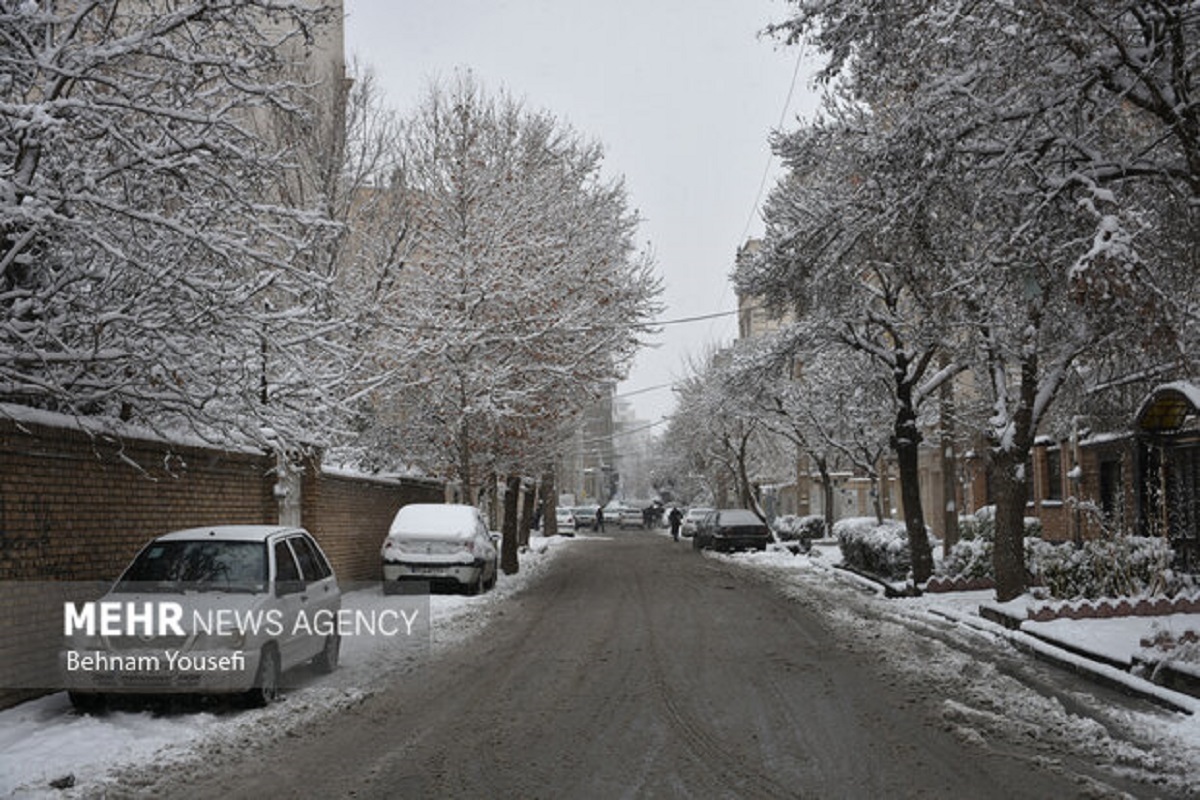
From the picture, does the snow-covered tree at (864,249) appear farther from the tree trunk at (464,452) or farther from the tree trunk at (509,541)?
the tree trunk at (509,541)

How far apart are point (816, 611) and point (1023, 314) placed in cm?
581

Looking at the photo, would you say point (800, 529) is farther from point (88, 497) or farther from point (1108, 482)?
point (88, 497)

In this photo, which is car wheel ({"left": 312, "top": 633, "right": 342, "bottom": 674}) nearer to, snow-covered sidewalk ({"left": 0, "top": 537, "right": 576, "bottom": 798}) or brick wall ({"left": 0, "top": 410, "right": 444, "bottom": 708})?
snow-covered sidewalk ({"left": 0, "top": 537, "right": 576, "bottom": 798})

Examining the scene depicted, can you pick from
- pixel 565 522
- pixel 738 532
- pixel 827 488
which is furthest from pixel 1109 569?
pixel 565 522

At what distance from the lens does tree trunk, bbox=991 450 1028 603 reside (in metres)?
17.4

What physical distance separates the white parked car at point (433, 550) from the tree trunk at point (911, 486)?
8.26m

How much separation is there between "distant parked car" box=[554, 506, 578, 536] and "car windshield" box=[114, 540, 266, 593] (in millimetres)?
52605

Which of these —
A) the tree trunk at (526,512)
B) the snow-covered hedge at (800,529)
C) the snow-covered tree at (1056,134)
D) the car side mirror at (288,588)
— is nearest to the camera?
the snow-covered tree at (1056,134)

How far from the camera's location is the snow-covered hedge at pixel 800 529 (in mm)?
40525

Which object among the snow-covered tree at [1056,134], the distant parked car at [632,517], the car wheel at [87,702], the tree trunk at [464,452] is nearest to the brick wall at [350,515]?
the tree trunk at [464,452]

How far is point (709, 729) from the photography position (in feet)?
28.5

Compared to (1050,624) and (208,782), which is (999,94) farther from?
(208,782)

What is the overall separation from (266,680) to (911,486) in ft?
50.1

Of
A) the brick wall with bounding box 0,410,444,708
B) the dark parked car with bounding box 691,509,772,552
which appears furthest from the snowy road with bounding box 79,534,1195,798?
the dark parked car with bounding box 691,509,772,552
